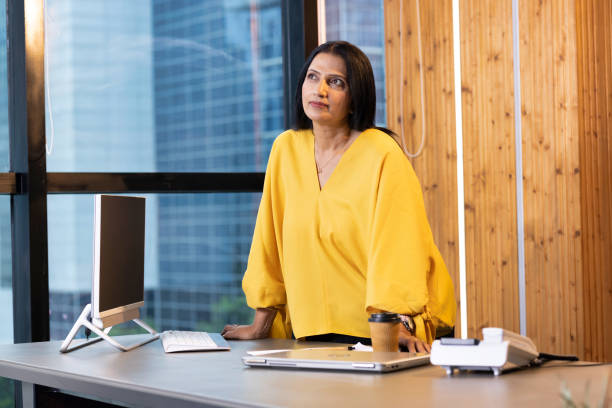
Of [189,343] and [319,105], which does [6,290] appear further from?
[319,105]

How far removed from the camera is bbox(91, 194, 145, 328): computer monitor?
Answer: 2.06m

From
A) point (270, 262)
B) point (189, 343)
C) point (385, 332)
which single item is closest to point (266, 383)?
point (385, 332)

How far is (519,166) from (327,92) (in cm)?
160

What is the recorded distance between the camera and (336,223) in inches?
92.0

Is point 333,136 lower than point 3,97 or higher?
lower

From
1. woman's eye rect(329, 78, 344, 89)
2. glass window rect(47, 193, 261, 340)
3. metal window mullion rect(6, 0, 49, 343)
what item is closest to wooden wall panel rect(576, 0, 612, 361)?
glass window rect(47, 193, 261, 340)

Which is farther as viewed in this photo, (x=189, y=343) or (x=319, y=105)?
(x=319, y=105)

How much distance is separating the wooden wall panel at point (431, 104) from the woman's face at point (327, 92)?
1490 millimetres

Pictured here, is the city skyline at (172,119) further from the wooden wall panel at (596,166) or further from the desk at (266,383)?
the desk at (266,383)

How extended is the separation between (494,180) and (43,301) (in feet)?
6.58

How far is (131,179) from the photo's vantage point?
3.38m

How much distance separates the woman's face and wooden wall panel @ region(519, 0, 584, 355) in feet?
4.97

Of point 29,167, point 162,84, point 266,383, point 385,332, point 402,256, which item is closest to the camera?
point 266,383

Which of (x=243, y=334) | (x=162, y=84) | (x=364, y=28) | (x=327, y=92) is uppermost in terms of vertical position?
(x=364, y=28)
